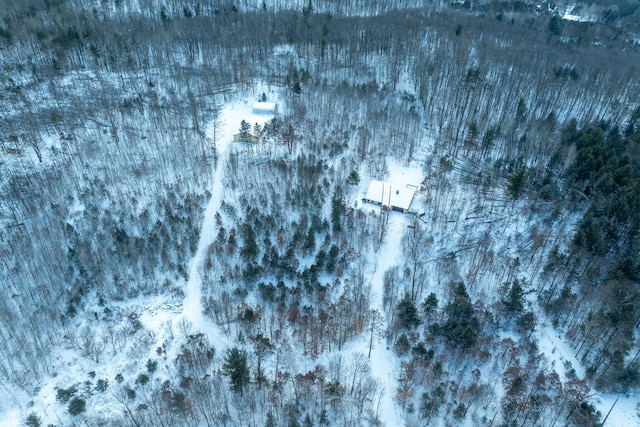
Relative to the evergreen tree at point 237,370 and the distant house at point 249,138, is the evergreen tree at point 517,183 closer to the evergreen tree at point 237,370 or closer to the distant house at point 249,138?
the distant house at point 249,138

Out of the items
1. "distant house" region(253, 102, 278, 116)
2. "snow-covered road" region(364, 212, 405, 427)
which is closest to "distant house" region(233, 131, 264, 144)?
"distant house" region(253, 102, 278, 116)

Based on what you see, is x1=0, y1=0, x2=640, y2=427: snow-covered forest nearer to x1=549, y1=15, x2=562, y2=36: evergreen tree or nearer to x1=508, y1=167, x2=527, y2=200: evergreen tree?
x1=508, y1=167, x2=527, y2=200: evergreen tree

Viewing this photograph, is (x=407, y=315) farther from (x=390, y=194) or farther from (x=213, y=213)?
(x=213, y=213)

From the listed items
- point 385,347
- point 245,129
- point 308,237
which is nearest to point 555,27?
point 245,129

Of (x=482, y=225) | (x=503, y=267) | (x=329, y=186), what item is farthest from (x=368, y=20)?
(x=503, y=267)

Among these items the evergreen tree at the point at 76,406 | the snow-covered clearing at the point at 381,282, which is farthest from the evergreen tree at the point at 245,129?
the evergreen tree at the point at 76,406

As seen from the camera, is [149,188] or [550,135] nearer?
[149,188]

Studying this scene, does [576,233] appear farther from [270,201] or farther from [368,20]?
[368,20]
